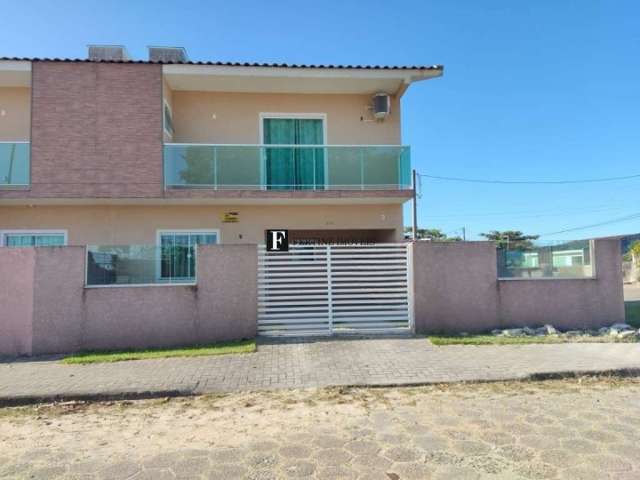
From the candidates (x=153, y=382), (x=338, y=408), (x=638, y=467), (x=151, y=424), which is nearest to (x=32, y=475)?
(x=151, y=424)

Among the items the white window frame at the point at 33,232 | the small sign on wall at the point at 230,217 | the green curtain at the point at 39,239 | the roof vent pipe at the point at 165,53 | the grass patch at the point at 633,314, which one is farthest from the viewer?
the roof vent pipe at the point at 165,53

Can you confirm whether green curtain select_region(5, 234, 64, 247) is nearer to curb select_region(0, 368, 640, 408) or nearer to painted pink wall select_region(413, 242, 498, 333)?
curb select_region(0, 368, 640, 408)

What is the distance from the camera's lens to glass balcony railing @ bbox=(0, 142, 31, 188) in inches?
429

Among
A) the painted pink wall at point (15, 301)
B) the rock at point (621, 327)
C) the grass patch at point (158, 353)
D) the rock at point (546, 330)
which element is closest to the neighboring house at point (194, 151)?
the grass patch at point (158, 353)

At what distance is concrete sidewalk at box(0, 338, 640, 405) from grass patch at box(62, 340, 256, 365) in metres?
0.23

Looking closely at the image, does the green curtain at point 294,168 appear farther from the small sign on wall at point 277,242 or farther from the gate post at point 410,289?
the gate post at point 410,289

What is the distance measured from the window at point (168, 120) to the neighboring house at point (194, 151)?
5 centimetres

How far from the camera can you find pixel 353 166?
11.7 metres

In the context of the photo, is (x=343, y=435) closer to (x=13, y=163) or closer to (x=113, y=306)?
(x=113, y=306)

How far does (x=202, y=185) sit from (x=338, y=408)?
7512 millimetres

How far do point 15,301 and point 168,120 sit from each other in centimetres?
602

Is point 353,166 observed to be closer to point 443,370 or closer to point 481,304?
point 481,304

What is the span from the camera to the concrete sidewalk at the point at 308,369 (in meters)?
6.23

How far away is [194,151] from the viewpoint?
1138cm
